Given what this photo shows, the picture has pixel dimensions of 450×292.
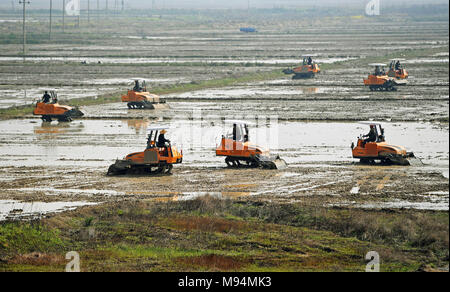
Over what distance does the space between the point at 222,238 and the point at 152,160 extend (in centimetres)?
914

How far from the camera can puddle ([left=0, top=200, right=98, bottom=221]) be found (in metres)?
21.2

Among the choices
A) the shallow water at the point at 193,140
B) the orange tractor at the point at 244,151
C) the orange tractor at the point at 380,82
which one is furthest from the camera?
the orange tractor at the point at 380,82

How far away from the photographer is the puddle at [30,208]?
21156mm

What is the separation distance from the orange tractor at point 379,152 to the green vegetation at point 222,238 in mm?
8050

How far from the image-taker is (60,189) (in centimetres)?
2527

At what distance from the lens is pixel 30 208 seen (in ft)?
73.0

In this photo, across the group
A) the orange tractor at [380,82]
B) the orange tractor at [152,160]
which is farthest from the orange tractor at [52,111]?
the orange tractor at [380,82]

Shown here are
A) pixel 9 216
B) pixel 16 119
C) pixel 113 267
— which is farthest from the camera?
pixel 16 119

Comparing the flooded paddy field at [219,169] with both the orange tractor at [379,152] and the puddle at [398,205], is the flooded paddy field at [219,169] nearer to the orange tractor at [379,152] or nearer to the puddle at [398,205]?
the puddle at [398,205]

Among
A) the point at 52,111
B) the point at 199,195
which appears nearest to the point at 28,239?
the point at 199,195
